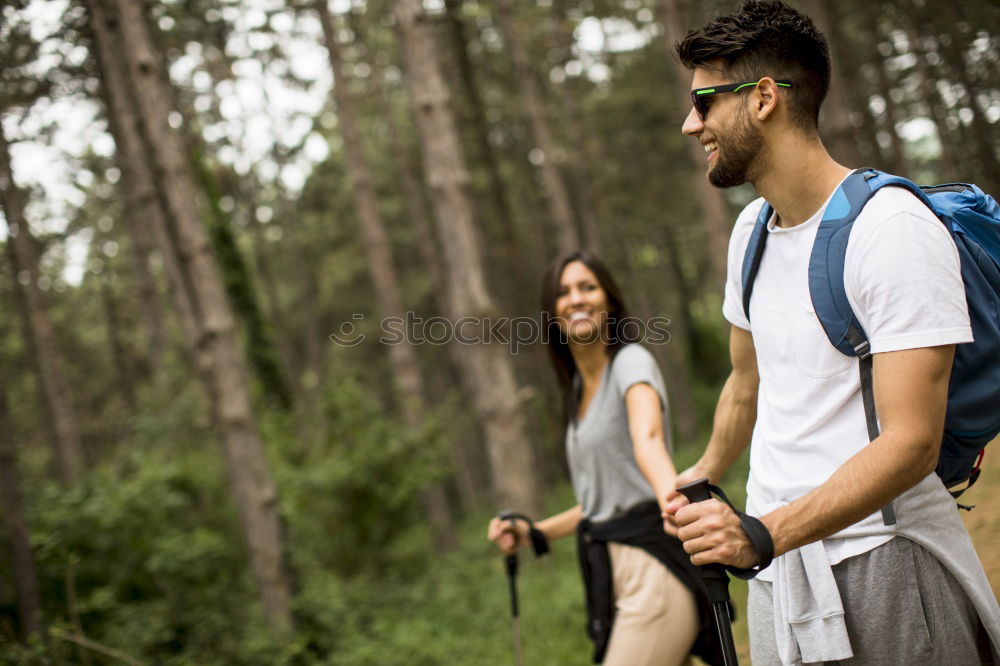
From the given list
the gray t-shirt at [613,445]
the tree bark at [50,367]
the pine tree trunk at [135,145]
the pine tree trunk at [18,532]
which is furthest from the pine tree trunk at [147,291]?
the gray t-shirt at [613,445]

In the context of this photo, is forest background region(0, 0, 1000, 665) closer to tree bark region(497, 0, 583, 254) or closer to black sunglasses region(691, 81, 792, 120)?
tree bark region(497, 0, 583, 254)

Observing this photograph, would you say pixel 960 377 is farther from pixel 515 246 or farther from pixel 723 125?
pixel 515 246

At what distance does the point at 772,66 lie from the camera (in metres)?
2.06

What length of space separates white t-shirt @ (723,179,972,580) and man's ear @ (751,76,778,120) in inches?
11.9

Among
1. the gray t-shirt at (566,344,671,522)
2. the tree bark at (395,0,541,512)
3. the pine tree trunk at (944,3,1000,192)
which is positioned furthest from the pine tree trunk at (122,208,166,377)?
the pine tree trunk at (944,3,1000,192)

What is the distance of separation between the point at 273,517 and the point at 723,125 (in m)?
6.29

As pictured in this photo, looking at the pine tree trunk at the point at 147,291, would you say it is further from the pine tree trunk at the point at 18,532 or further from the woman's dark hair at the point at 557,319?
the woman's dark hair at the point at 557,319

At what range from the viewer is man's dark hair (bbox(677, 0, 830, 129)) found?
2053 millimetres

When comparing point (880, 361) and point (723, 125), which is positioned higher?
point (723, 125)

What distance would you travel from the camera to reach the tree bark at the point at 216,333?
6816 mm

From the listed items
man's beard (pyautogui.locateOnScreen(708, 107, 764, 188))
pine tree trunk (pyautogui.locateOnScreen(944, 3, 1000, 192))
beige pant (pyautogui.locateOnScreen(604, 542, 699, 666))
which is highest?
pine tree trunk (pyautogui.locateOnScreen(944, 3, 1000, 192))

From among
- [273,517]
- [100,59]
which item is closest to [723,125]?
[273,517]

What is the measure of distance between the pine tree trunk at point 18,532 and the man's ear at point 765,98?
213 inches

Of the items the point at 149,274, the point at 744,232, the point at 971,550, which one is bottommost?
the point at 971,550
